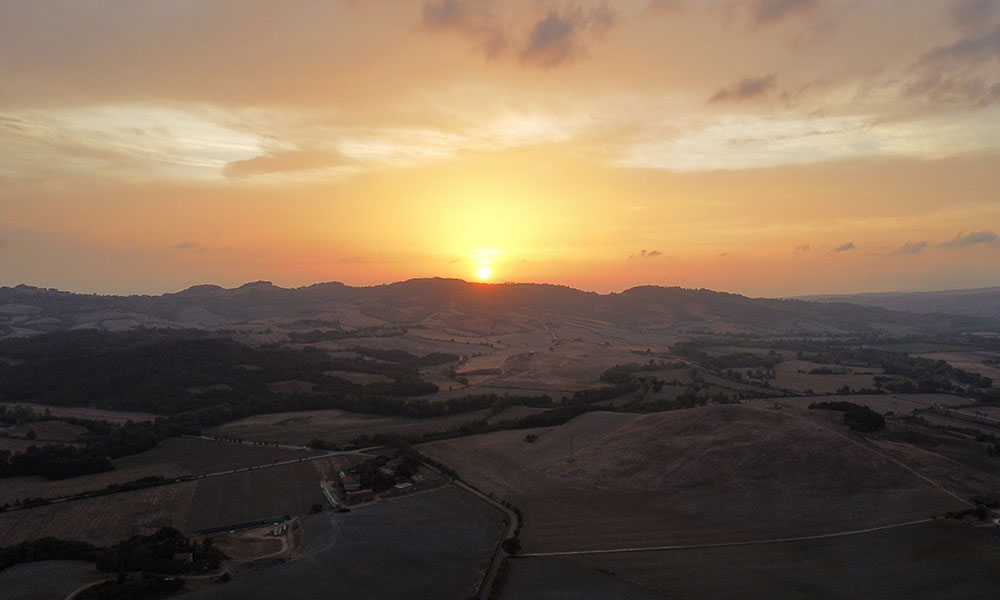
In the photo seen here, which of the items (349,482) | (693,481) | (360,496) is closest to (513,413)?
(349,482)

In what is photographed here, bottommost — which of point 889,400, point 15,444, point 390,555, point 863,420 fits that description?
point 15,444

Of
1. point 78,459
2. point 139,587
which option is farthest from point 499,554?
point 78,459

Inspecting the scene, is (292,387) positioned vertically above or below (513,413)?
above

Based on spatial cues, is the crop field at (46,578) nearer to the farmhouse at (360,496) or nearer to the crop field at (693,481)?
the farmhouse at (360,496)

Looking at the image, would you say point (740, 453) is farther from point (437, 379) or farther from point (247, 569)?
point (437, 379)

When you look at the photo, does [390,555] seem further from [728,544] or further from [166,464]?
[166,464]

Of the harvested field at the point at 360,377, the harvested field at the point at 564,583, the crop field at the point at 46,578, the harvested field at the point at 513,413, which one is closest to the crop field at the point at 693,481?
the harvested field at the point at 564,583
